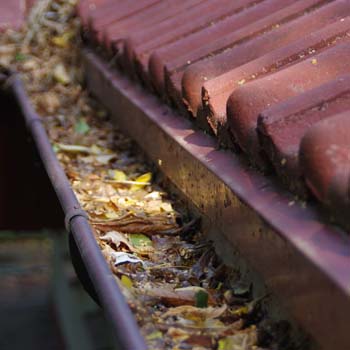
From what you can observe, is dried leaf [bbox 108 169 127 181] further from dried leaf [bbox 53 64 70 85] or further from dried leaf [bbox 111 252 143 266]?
dried leaf [bbox 53 64 70 85]

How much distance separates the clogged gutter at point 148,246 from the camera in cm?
192

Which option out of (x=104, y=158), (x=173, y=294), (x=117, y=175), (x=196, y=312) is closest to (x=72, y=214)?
(x=173, y=294)

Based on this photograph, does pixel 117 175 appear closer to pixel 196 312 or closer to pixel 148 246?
pixel 148 246

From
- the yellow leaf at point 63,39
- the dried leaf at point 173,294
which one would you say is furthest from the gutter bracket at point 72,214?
the yellow leaf at point 63,39

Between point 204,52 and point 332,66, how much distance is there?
0.75 meters

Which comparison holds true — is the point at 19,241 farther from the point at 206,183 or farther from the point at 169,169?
the point at 206,183

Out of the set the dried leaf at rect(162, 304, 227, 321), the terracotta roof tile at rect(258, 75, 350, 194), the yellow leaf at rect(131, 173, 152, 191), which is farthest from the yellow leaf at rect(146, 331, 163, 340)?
the yellow leaf at rect(131, 173, 152, 191)

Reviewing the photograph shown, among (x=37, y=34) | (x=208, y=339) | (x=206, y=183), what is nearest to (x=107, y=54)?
(x=37, y=34)

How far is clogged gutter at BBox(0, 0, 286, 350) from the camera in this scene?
1.92m

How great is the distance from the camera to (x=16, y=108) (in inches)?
212

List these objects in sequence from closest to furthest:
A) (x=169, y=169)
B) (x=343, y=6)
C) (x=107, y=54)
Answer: (x=343, y=6)
(x=169, y=169)
(x=107, y=54)

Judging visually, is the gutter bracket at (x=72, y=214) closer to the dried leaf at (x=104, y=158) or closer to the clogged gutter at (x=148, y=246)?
the clogged gutter at (x=148, y=246)

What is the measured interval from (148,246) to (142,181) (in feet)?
2.27

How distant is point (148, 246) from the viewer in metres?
2.59
